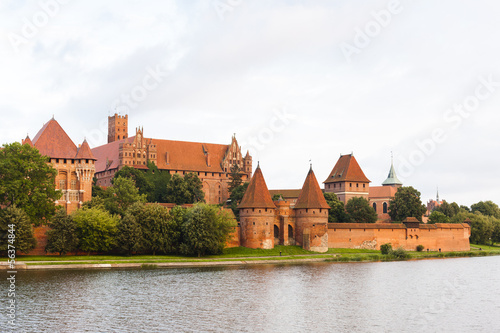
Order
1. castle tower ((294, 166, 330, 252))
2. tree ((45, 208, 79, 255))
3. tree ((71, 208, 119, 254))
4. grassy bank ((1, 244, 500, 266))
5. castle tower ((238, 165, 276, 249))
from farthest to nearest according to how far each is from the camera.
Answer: castle tower ((294, 166, 330, 252)) < castle tower ((238, 165, 276, 249)) < tree ((71, 208, 119, 254)) < tree ((45, 208, 79, 255)) < grassy bank ((1, 244, 500, 266))

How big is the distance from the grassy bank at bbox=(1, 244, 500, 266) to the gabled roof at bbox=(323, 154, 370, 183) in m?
18.8

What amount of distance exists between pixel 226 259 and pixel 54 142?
21182 mm

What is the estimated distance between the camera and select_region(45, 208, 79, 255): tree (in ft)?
155

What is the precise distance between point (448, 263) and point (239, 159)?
43.5 m

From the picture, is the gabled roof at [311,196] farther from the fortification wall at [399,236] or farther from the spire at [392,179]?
the spire at [392,179]

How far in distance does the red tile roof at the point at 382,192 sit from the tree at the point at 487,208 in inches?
651

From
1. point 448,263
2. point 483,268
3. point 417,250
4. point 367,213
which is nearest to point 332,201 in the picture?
point 367,213

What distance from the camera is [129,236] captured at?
161ft

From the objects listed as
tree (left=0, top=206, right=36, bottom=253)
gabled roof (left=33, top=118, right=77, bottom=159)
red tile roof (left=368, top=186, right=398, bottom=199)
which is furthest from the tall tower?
tree (left=0, top=206, right=36, bottom=253)

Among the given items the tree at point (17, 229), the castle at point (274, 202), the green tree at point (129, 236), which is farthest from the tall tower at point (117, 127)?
the tree at point (17, 229)

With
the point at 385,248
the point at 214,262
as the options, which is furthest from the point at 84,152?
the point at 385,248

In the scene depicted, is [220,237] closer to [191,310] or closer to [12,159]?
[12,159]

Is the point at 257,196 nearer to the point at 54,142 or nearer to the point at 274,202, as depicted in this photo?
the point at 274,202

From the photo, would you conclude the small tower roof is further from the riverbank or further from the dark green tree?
the riverbank
